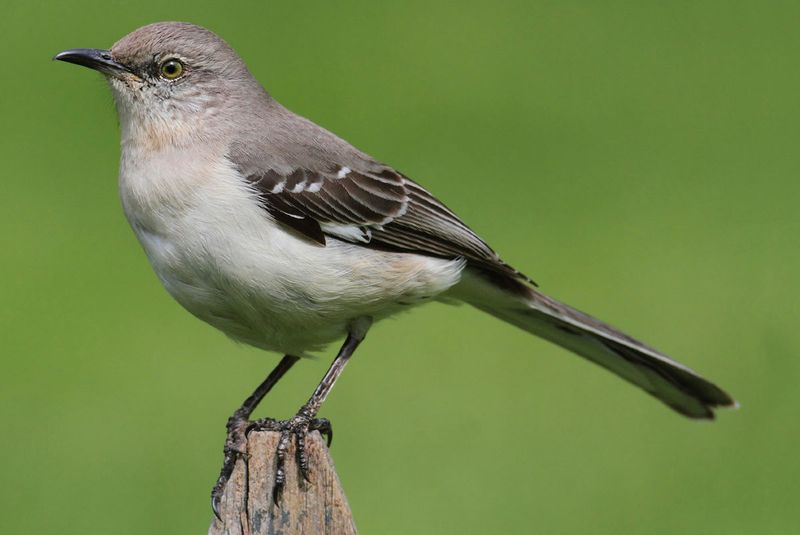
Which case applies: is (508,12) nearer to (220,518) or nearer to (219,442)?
(219,442)

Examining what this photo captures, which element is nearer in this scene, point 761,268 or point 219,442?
point 219,442

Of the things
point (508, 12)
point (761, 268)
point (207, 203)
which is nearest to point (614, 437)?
point (761, 268)

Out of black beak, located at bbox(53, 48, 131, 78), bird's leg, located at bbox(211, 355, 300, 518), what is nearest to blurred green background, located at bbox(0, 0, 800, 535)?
black beak, located at bbox(53, 48, 131, 78)

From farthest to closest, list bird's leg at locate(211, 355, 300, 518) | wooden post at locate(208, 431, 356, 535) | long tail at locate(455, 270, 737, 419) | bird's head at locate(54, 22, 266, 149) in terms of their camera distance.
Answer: long tail at locate(455, 270, 737, 419)
bird's head at locate(54, 22, 266, 149)
bird's leg at locate(211, 355, 300, 518)
wooden post at locate(208, 431, 356, 535)

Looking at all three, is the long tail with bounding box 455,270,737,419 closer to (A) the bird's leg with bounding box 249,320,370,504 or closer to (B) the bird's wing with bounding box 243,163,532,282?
(B) the bird's wing with bounding box 243,163,532,282

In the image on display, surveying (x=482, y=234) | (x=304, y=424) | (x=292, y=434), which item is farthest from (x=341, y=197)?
(x=482, y=234)

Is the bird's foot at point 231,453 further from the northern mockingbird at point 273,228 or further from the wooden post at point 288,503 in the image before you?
the wooden post at point 288,503

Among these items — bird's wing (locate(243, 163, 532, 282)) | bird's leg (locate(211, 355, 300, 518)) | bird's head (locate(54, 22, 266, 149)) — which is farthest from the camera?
bird's head (locate(54, 22, 266, 149))
